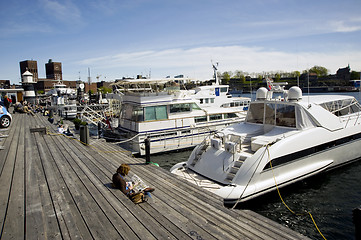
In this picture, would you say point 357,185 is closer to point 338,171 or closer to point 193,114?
point 338,171

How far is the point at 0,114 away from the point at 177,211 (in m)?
13.4

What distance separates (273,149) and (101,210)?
6.87 m

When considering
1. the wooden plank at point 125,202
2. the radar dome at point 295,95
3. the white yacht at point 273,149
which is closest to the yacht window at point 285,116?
the white yacht at point 273,149

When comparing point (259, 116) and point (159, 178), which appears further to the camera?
point (259, 116)

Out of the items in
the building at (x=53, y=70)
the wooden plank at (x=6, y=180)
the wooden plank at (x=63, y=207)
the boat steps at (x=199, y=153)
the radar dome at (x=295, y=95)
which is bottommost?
the boat steps at (x=199, y=153)

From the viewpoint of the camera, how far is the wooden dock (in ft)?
14.1

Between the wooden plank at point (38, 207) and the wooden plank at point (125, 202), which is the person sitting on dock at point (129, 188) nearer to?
the wooden plank at point (125, 202)

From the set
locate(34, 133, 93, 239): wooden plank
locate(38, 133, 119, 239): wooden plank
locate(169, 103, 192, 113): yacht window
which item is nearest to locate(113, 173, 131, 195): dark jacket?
locate(38, 133, 119, 239): wooden plank

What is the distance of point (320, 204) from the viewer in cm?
958

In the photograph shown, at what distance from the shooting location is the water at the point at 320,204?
8.02 metres

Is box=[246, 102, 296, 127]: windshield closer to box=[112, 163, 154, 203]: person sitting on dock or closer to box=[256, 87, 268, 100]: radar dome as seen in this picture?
box=[256, 87, 268, 100]: radar dome

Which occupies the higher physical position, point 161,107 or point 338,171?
point 161,107

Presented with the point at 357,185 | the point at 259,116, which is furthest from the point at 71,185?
the point at 357,185

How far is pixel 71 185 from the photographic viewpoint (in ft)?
20.4
